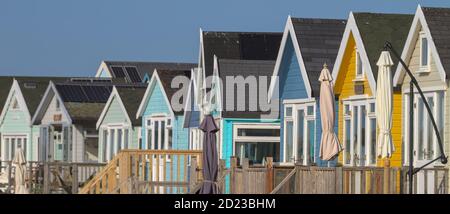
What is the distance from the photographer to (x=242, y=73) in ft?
155

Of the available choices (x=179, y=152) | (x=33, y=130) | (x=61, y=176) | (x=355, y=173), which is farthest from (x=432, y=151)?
(x=33, y=130)

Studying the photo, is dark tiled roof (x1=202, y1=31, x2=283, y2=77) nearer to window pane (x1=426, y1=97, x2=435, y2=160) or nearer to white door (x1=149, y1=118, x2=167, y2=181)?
white door (x1=149, y1=118, x2=167, y2=181)

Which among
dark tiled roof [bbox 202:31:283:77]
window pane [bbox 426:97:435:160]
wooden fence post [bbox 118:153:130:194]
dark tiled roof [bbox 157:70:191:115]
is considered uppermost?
dark tiled roof [bbox 202:31:283:77]

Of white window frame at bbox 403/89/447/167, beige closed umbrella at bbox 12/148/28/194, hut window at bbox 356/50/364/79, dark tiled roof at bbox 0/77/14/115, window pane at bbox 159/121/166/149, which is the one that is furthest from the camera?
dark tiled roof at bbox 0/77/14/115

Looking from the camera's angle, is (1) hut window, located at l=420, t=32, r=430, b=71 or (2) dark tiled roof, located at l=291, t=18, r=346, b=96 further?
(2) dark tiled roof, located at l=291, t=18, r=346, b=96

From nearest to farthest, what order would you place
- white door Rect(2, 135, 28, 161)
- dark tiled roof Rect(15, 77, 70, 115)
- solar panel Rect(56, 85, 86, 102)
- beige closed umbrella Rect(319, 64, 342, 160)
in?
beige closed umbrella Rect(319, 64, 342, 160)
solar panel Rect(56, 85, 86, 102)
dark tiled roof Rect(15, 77, 70, 115)
white door Rect(2, 135, 28, 161)

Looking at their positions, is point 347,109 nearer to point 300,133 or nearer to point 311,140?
point 311,140

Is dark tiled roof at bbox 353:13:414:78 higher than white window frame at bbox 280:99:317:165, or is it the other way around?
dark tiled roof at bbox 353:13:414:78

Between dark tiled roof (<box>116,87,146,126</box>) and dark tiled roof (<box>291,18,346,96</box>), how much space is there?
45.7 ft

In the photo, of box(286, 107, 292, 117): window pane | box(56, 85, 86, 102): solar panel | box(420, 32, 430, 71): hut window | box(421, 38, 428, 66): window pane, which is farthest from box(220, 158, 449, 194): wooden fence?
box(56, 85, 86, 102): solar panel

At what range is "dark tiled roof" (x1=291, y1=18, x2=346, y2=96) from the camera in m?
41.8

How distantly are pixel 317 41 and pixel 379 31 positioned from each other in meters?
3.88
